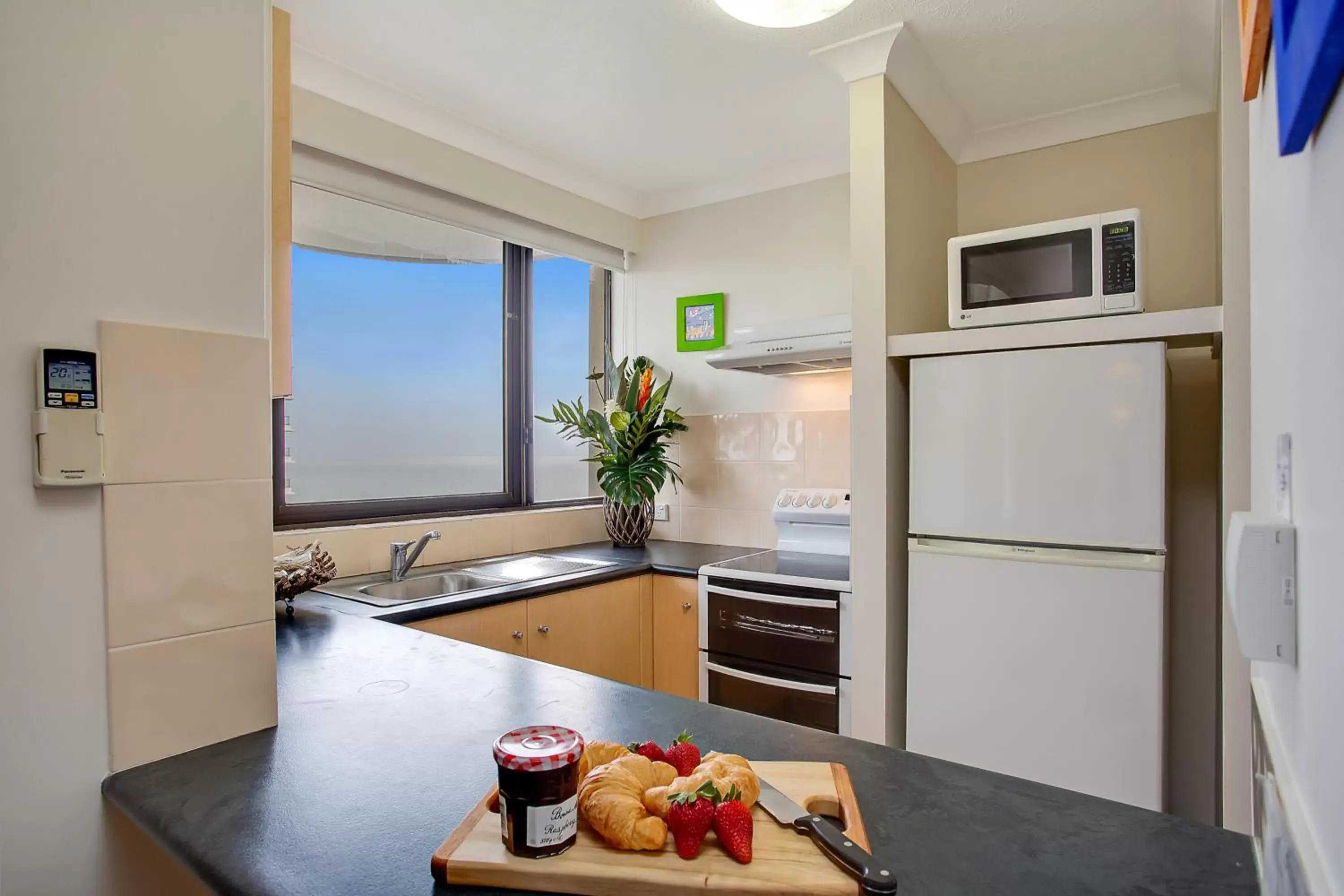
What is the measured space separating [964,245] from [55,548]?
2241 mm

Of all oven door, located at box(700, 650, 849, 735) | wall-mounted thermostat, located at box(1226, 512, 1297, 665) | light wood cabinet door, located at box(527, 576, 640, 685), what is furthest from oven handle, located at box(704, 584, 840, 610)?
wall-mounted thermostat, located at box(1226, 512, 1297, 665)

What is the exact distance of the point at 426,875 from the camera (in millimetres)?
746

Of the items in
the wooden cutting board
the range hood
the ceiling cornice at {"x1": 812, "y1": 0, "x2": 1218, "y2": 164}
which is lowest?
the wooden cutting board

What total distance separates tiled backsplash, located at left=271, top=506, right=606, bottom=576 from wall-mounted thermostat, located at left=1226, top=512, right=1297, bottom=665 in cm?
220

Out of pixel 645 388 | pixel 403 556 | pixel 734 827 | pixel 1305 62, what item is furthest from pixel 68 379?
pixel 645 388

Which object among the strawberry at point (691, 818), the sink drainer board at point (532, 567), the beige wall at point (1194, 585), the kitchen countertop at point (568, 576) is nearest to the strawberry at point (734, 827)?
the strawberry at point (691, 818)

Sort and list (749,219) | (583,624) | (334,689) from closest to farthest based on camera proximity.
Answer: (334,689), (583,624), (749,219)

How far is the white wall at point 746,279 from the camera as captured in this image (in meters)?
3.20

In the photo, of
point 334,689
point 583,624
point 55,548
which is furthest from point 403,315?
point 55,548

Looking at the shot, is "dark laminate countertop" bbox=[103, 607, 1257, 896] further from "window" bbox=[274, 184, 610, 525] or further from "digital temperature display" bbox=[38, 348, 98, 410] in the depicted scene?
"window" bbox=[274, 184, 610, 525]

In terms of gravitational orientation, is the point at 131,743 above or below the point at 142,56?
below

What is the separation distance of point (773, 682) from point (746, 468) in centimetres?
112

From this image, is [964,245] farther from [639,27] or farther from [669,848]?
[669,848]

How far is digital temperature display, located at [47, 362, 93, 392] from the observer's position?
35.7 inches
